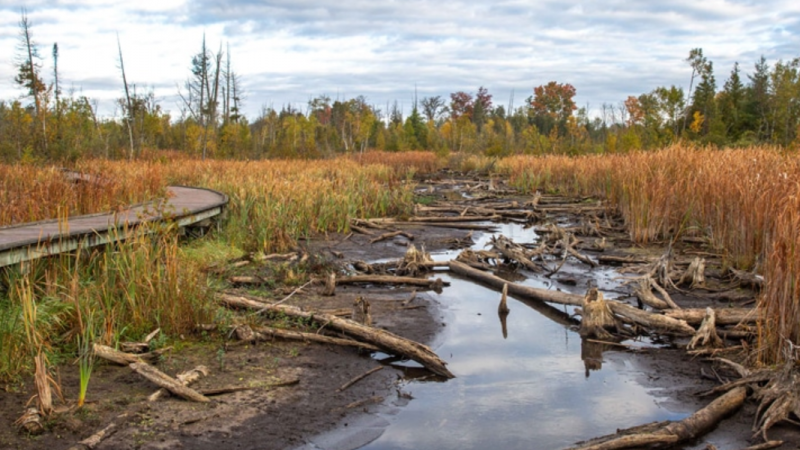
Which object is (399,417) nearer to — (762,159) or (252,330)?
(252,330)

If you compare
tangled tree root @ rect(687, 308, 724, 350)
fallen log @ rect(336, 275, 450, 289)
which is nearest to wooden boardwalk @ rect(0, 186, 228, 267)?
fallen log @ rect(336, 275, 450, 289)

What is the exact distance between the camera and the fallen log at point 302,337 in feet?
18.8

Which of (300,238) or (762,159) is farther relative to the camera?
(300,238)

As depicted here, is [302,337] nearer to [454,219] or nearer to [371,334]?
[371,334]

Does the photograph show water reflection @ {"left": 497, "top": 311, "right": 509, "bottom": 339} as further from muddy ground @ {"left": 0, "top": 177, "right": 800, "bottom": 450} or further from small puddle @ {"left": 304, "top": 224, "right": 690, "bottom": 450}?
muddy ground @ {"left": 0, "top": 177, "right": 800, "bottom": 450}

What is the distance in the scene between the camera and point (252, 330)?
18.9 ft

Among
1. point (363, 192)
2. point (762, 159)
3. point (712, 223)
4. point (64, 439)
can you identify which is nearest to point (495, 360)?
point (64, 439)

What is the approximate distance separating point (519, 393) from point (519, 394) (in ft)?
0.08

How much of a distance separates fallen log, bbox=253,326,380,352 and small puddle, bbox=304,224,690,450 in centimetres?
66

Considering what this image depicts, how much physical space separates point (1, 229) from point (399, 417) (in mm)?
4966

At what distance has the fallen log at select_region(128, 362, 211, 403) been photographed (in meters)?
4.43

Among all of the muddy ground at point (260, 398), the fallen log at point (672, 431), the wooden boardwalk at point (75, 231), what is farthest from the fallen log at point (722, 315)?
the wooden boardwalk at point (75, 231)

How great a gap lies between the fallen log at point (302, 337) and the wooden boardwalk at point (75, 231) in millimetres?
1459

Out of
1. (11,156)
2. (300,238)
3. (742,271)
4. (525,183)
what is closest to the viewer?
(742,271)
